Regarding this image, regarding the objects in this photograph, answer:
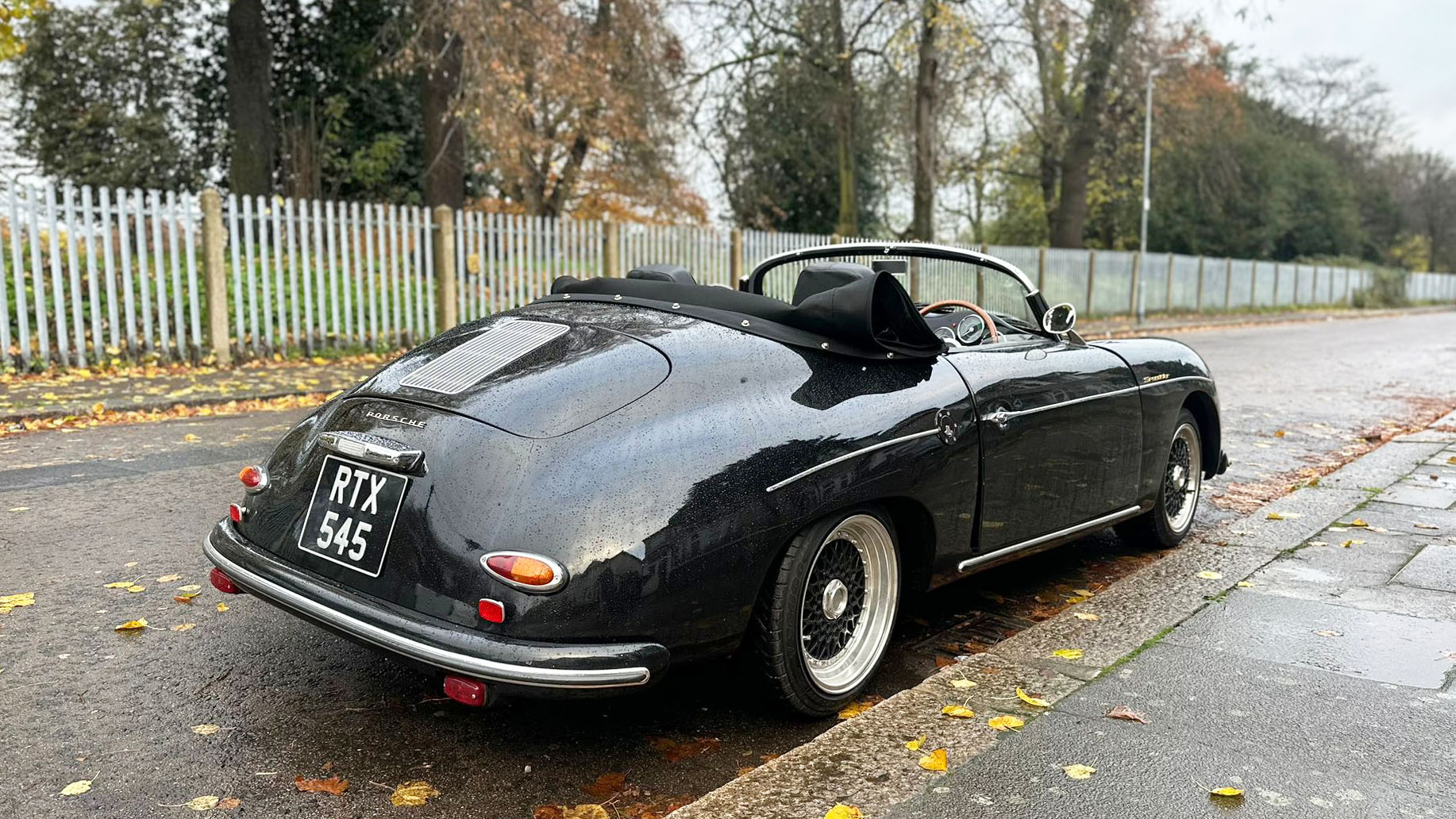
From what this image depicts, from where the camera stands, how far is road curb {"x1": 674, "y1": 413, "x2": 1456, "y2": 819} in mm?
2660

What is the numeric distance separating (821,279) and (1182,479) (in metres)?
2.57

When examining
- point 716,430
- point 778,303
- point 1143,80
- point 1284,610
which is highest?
point 1143,80

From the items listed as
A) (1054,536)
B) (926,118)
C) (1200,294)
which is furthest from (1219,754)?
(1200,294)

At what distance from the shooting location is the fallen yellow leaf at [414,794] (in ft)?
8.91

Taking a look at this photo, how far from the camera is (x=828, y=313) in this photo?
340 centimetres

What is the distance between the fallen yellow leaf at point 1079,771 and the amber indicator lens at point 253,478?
251 cm

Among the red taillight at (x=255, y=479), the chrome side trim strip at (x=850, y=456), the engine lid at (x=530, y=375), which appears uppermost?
the engine lid at (x=530, y=375)

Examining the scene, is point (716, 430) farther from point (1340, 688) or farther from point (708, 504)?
point (1340, 688)

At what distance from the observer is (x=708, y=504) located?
2838mm

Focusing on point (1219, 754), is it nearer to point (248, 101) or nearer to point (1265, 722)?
point (1265, 722)

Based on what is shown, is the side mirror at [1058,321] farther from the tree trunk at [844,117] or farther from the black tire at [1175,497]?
the tree trunk at [844,117]

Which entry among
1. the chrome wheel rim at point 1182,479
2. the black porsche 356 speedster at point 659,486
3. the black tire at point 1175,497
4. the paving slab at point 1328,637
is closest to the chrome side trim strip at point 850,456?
the black porsche 356 speedster at point 659,486

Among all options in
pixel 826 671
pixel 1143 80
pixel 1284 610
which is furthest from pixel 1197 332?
pixel 826 671

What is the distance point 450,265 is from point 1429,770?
41.6 ft
